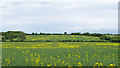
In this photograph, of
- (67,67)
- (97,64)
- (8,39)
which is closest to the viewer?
(67,67)

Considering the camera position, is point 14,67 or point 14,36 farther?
point 14,36

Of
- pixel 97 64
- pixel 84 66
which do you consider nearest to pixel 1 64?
pixel 84 66

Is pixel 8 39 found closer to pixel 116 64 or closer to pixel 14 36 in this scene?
pixel 14 36

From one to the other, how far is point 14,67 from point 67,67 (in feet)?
13.5

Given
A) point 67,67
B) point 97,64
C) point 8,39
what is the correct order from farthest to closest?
point 8,39 → point 97,64 → point 67,67

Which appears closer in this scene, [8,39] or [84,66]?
[84,66]

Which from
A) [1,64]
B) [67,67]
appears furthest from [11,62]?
[67,67]

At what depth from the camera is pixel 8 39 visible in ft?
145

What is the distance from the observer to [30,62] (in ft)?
46.4

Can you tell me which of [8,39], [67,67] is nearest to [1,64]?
[67,67]

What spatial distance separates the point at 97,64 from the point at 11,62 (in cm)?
723

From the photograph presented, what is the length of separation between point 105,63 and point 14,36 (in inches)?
1394

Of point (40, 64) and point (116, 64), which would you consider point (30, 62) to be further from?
point (116, 64)

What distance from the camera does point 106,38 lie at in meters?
46.0
